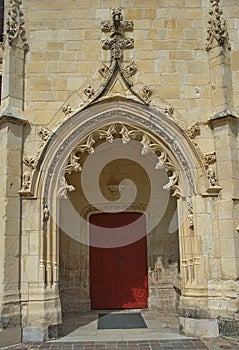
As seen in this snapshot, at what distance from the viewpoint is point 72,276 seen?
851 cm

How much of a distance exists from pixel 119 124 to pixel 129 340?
3.37 m

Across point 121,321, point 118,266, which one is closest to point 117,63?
point 118,266

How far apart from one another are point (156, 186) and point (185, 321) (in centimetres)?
320

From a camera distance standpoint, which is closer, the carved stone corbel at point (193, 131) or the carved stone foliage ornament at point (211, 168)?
the carved stone foliage ornament at point (211, 168)

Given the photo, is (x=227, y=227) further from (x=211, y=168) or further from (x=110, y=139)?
(x=110, y=139)

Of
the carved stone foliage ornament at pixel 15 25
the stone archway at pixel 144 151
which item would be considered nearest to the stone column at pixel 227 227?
the stone archway at pixel 144 151

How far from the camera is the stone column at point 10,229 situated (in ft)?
19.2

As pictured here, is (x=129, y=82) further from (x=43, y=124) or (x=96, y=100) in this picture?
(x=43, y=124)

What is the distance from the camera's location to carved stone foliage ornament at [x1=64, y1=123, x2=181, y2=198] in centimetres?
659

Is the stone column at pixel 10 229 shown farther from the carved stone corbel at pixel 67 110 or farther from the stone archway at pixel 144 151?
the carved stone corbel at pixel 67 110

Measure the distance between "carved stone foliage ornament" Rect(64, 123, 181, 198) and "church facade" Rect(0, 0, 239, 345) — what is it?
0.02 m

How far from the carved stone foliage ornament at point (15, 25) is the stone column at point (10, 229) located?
144 cm

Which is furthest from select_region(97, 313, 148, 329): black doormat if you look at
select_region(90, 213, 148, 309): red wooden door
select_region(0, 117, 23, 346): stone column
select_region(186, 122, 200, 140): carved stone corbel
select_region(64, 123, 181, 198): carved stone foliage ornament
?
select_region(186, 122, 200, 140): carved stone corbel

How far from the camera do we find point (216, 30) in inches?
269
